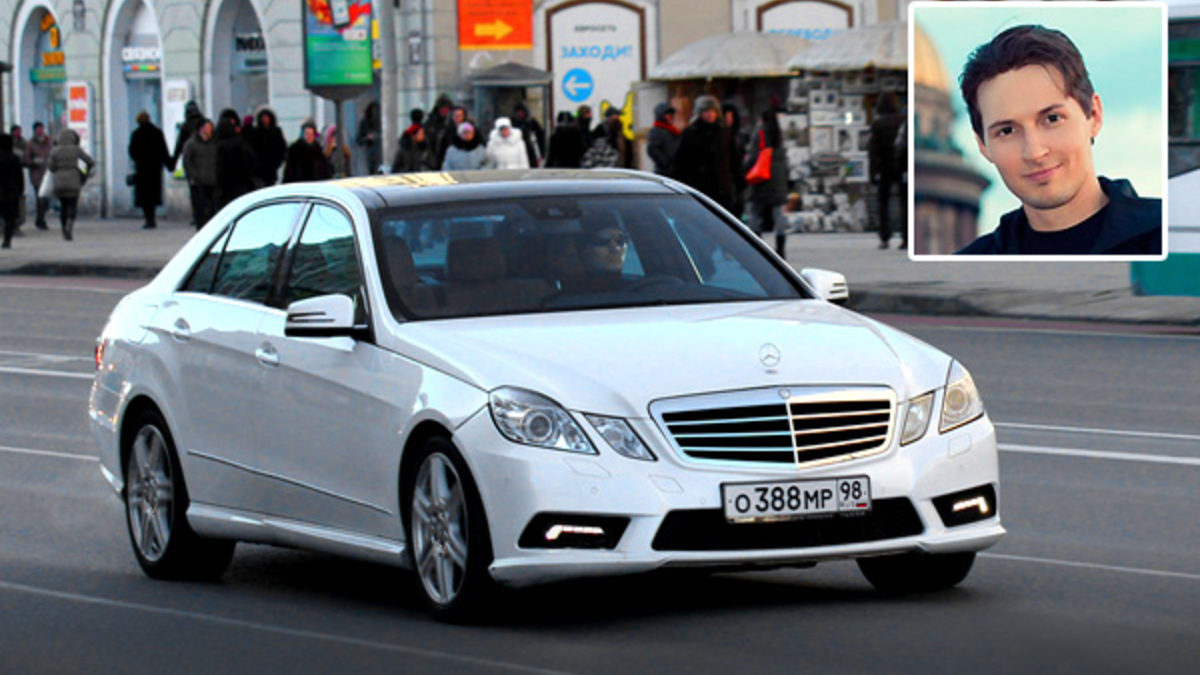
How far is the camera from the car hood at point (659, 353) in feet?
24.5

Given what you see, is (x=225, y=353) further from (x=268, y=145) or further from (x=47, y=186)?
(x=47, y=186)

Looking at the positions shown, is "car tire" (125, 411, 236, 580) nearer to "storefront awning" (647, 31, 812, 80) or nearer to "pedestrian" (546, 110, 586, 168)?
"pedestrian" (546, 110, 586, 168)

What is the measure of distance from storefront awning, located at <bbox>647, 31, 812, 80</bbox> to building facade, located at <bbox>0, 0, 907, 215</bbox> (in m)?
6.12

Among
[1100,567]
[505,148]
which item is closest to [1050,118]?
[505,148]

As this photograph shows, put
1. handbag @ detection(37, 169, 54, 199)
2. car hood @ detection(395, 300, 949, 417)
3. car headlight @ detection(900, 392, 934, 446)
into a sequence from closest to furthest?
car hood @ detection(395, 300, 949, 417) → car headlight @ detection(900, 392, 934, 446) → handbag @ detection(37, 169, 54, 199)

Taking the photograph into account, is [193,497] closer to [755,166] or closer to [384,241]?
[384,241]

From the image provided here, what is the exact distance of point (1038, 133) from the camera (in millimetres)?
22344

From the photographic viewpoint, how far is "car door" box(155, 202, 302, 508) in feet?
29.2

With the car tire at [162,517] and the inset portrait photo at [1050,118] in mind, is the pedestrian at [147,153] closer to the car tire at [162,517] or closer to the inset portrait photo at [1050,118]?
the inset portrait photo at [1050,118]

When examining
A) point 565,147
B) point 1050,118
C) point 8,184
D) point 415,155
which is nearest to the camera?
point 1050,118

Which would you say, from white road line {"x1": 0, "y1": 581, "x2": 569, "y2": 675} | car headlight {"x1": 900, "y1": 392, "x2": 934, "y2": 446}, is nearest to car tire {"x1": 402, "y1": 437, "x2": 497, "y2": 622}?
white road line {"x1": 0, "y1": 581, "x2": 569, "y2": 675}

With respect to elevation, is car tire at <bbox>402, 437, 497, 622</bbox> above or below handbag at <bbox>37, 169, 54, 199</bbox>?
above

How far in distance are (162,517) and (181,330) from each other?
2.14ft

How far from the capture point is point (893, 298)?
23438mm
